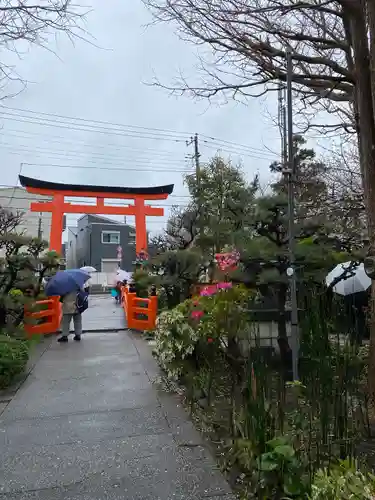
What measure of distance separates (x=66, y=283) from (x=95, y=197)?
1044cm

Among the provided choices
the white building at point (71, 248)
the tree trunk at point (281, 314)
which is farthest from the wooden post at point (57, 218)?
the white building at point (71, 248)

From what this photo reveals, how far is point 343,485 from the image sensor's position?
1.90 meters

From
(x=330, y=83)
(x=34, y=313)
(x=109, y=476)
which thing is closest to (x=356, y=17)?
(x=330, y=83)

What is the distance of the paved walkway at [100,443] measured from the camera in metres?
Answer: 2.59

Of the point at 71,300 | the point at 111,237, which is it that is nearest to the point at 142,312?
the point at 71,300

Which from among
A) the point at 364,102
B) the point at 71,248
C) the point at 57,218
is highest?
the point at 57,218

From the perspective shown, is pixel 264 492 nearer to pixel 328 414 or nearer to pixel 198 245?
pixel 328 414

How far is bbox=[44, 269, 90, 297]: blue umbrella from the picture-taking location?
7.88m

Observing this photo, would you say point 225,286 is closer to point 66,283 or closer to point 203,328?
point 203,328

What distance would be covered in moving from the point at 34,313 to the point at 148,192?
1066cm

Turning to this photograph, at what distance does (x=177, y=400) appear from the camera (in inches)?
169

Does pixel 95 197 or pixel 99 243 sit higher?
pixel 95 197

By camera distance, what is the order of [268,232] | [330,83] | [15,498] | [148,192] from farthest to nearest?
1. [148,192]
2. [330,83]
3. [268,232]
4. [15,498]

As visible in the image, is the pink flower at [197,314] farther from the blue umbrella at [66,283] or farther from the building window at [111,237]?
the building window at [111,237]
